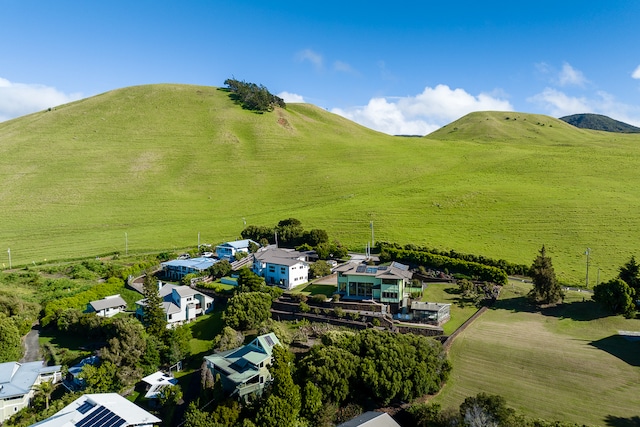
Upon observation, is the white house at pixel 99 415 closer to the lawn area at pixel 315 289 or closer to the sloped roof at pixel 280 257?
the lawn area at pixel 315 289

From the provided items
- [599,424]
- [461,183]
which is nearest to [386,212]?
[461,183]

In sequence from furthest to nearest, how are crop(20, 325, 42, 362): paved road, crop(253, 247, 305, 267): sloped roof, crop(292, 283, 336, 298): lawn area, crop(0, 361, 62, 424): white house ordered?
crop(253, 247, 305, 267): sloped roof, crop(292, 283, 336, 298): lawn area, crop(20, 325, 42, 362): paved road, crop(0, 361, 62, 424): white house

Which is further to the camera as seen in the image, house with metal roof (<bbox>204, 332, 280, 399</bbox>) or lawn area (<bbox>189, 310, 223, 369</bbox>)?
lawn area (<bbox>189, 310, 223, 369</bbox>)

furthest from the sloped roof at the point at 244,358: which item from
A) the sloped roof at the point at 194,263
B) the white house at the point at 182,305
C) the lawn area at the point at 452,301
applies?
the sloped roof at the point at 194,263

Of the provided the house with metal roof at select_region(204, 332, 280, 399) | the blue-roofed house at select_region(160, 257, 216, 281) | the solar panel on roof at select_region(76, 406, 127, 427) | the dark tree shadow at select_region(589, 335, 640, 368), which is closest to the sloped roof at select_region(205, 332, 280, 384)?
the house with metal roof at select_region(204, 332, 280, 399)

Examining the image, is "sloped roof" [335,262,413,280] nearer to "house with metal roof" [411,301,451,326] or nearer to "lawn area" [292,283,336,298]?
"lawn area" [292,283,336,298]

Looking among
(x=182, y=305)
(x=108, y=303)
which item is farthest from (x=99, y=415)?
(x=108, y=303)

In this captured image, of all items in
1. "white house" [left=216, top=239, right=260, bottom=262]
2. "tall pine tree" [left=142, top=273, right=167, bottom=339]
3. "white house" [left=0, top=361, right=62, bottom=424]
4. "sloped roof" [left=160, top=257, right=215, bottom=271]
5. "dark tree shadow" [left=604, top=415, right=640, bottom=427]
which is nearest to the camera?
"dark tree shadow" [left=604, top=415, right=640, bottom=427]
